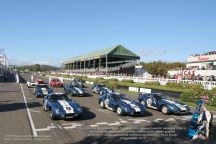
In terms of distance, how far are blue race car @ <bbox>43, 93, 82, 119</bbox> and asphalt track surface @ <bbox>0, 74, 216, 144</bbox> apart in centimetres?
31

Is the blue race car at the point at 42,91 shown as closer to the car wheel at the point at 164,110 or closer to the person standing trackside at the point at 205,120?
the car wheel at the point at 164,110

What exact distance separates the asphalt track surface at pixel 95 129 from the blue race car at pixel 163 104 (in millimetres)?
389

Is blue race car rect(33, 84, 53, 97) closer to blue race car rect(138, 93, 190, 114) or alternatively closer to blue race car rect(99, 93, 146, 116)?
blue race car rect(99, 93, 146, 116)

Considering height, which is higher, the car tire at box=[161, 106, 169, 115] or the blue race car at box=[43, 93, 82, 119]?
the blue race car at box=[43, 93, 82, 119]

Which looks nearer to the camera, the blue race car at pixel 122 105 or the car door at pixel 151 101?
the blue race car at pixel 122 105

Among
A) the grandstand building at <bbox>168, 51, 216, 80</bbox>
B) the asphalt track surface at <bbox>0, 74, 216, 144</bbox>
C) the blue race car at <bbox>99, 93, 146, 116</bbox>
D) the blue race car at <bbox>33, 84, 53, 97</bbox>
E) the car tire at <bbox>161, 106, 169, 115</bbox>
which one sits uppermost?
the grandstand building at <bbox>168, 51, 216, 80</bbox>

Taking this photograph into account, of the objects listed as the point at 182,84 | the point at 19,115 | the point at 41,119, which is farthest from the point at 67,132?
the point at 182,84

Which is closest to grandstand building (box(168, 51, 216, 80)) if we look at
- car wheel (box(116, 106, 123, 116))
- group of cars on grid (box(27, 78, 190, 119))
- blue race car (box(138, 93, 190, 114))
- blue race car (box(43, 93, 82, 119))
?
blue race car (box(138, 93, 190, 114))

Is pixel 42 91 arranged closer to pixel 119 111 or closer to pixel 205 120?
pixel 119 111

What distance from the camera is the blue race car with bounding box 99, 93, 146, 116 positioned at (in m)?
18.4

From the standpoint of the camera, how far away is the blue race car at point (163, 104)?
19.5 metres

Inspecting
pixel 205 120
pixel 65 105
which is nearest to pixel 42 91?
pixel 65 105

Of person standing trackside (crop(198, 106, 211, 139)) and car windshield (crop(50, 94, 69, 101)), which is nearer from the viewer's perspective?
person standing trackside (crop(198, 106, 211, 139))

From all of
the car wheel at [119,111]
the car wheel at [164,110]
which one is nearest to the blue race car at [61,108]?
the car wheel at [119,111]
